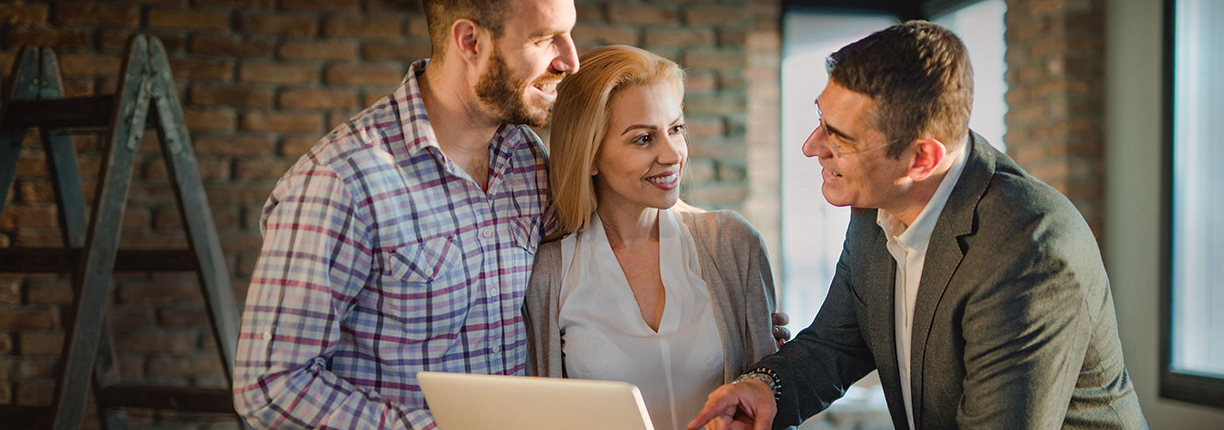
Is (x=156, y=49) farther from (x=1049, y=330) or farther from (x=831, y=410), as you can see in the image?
(x=831, y=410)

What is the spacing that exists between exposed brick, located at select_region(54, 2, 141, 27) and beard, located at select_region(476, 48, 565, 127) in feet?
6.35

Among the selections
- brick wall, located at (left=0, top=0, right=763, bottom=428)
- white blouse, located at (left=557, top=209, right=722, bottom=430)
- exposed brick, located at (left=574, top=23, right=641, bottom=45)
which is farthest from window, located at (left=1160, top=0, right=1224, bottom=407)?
white blouse, located at (left=557, top=209, right=722, bottom=430)

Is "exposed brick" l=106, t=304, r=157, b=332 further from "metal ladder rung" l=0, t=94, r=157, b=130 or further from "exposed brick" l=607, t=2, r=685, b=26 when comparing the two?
"exposed brick" l=607, t=2, r=685, b=26

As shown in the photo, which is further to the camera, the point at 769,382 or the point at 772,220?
the point at 772,220

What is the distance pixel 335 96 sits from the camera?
320 centimetres

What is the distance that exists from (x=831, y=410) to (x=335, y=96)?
2.33 m

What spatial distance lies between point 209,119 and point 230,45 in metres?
0.25

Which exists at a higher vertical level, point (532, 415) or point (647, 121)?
point (647, 121)

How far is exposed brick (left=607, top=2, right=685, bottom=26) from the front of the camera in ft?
11.3

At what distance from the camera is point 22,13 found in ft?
9.65

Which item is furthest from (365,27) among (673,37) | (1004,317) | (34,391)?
(1004,317)

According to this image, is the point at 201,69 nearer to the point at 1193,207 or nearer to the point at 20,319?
the point at 20,319

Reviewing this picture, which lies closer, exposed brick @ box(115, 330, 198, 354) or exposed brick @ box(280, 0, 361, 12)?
exposed brick @ box(115, 330, 198, 354)

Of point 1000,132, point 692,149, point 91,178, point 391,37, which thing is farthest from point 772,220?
point 91,178
